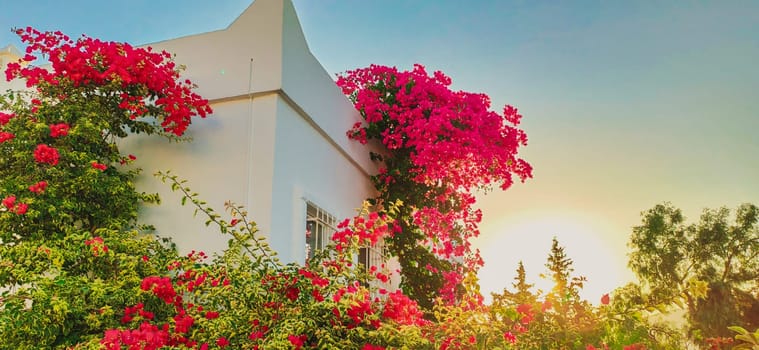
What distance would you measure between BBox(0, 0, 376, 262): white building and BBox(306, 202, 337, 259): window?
0.08 ft

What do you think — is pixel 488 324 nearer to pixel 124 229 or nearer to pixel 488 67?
pixel 124 229

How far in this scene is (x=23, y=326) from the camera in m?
4.46

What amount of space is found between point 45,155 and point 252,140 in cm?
182

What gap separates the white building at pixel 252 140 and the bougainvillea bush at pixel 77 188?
0.22 meters

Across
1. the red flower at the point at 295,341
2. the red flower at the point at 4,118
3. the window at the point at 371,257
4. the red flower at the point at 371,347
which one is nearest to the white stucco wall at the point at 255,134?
the red flower at the point at 4,118

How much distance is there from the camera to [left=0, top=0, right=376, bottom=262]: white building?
19.0 ft

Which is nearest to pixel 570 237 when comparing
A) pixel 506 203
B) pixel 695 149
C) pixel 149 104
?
pixel 506 203

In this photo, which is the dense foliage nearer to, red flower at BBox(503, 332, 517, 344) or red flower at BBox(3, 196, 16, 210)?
red flower at BBox(503, 332, 517, 344)

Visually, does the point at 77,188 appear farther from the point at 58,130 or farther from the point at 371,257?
the point at 371,257

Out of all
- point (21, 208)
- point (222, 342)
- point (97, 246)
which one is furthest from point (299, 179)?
point (21, 208)

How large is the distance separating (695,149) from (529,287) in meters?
8.48

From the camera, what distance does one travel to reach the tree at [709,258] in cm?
2089

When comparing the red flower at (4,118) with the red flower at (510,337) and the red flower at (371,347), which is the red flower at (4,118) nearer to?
the red flower at (371,347)

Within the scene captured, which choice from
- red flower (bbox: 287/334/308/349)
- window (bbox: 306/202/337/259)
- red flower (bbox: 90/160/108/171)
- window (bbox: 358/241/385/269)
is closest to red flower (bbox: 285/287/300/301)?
red flower (bbox: 287/334/308/349)
